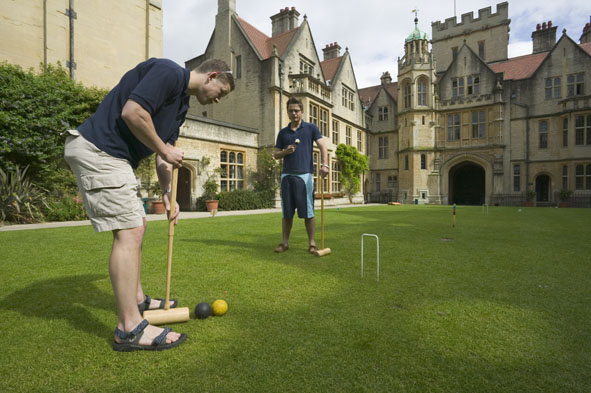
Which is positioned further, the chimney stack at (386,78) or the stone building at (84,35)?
the chimney stack at (386,78)

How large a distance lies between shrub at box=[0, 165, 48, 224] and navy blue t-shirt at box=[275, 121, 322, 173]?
9079 mm

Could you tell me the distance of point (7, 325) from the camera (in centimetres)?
230

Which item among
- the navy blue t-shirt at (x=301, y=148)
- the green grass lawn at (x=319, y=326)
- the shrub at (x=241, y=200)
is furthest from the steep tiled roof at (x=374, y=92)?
the green grass lawn at (x=319, y=326)

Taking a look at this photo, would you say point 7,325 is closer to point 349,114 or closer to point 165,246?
point 165,246

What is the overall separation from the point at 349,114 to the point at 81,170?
1128 inches

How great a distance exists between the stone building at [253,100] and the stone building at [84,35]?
4506 millimetres

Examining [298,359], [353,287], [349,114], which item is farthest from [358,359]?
[349,114]

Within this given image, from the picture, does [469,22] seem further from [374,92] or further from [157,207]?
[157,207]

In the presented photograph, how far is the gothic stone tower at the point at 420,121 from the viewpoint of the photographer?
96.0ft

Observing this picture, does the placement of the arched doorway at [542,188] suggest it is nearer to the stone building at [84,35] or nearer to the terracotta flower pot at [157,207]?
the terracotta flower pot at [157,207]

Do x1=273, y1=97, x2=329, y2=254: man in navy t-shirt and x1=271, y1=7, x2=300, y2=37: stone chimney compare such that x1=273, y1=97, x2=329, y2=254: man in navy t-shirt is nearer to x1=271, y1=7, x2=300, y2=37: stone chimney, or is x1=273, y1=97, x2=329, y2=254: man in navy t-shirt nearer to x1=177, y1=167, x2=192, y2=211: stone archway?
x1=177, y1=167, x2=192, y2=211: stone archway

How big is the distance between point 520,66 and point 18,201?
1460 inches

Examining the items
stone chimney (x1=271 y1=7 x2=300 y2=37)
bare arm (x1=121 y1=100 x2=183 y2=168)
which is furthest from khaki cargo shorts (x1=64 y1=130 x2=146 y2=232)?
stone chimney (x1=271 y1=7 x2=300 y2=37)

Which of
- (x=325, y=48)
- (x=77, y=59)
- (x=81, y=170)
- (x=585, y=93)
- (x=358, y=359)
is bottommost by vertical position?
(x=358, y=359)
